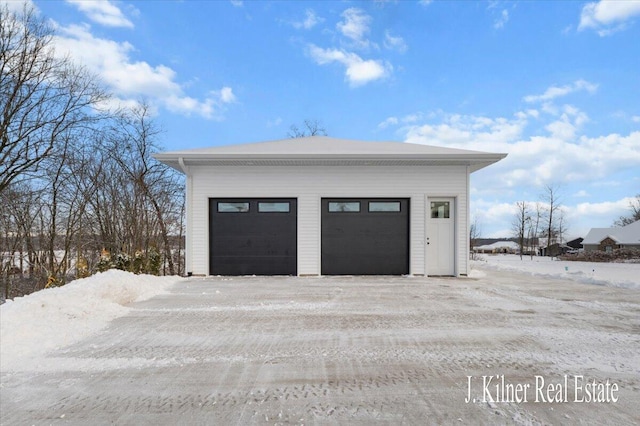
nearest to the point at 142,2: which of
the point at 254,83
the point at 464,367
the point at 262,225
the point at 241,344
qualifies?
the point at 254,83

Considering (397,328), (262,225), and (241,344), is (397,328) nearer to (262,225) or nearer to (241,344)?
(241,344)

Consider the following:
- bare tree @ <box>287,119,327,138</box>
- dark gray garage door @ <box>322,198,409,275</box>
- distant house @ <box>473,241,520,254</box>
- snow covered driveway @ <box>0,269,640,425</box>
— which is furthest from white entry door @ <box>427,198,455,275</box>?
distant house @ <box>473,241,520,254</box>

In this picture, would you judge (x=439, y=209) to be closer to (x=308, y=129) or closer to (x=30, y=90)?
(x=30, y=90)

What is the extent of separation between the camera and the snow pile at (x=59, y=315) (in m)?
3.35

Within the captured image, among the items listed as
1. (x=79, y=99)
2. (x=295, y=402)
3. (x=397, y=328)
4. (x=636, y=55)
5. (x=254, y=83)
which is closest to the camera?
(x=295, y=402)

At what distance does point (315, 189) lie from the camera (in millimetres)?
8641

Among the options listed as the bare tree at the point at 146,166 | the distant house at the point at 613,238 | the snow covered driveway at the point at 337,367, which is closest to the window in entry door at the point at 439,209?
the snow covered driveway at the point at 337,367

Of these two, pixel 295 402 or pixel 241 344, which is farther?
pixel 241 344

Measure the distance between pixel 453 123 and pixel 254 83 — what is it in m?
7.54

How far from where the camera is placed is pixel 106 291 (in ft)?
17.9

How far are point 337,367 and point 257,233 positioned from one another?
6.09 m

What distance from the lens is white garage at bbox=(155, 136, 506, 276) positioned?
8.61 m

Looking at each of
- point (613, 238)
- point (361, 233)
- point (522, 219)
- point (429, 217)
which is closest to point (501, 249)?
point (613, 238)

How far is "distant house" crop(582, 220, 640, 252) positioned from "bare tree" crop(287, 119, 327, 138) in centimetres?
3149
